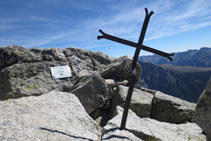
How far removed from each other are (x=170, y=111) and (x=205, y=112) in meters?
4.52

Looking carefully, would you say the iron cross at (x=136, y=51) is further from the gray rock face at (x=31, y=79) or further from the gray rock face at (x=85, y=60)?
the gray rock face at (x=85, y=60)

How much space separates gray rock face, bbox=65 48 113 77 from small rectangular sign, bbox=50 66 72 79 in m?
0.77

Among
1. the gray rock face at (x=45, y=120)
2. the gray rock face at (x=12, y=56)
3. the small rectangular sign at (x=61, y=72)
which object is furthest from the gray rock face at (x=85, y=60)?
the gray rock face at (x=45, y=120)

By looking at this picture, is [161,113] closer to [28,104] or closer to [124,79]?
[124,79]

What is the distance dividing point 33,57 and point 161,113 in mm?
10151

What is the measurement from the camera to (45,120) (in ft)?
15.7

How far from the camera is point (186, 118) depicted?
1062 centimetres

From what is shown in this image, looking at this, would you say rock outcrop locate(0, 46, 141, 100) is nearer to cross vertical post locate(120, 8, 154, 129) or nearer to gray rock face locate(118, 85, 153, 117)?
gray rock face locate(118, 85, 153, 117)

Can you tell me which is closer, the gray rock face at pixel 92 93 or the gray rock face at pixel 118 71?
the gray rock face at pixel 92 93

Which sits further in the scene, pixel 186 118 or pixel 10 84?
pixel 186 118

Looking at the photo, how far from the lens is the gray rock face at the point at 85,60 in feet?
42.9

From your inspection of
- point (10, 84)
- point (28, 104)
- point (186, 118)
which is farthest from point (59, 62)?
point (186, 118)

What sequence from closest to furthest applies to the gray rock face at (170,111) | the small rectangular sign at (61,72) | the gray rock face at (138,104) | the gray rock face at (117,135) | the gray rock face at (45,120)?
the gray rock face at (45,120) → the gray rock face at (117,135) → the gray rock face at (138,104) → the gray rock face at (170,111) → the small rectangular sign at (61,72)

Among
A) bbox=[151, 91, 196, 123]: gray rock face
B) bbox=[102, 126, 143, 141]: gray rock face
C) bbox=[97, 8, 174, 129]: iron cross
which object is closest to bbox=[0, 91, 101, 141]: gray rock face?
bbox=[102, 126, 143, 141]: gray rock face
